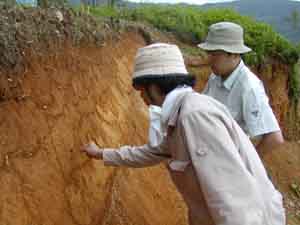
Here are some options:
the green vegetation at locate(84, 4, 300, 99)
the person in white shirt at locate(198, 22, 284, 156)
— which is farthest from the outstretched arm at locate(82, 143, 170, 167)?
the green vegetation at locate(84, 4, 300, 99)

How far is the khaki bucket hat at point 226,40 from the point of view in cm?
424

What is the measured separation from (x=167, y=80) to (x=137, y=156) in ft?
2.16

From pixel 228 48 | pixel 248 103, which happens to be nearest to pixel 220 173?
pixel 248 103

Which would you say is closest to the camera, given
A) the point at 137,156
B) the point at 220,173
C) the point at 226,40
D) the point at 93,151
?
the point at 220,173

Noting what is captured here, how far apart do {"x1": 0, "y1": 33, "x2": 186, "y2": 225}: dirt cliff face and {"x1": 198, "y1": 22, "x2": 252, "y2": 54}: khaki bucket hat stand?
1142mm

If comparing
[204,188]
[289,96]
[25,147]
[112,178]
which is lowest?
[289,96]

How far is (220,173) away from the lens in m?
2.68

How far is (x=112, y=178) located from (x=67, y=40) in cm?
124

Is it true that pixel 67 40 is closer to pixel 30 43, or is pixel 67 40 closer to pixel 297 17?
pixel 30 43

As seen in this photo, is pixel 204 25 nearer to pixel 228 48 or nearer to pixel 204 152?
pixel 228 48

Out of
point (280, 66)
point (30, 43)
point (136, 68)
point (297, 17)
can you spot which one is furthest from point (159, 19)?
point (297, 17)

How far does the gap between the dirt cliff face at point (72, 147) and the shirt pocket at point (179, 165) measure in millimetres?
1487

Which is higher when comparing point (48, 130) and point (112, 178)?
point (48, 130)

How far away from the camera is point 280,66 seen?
1055 cm
